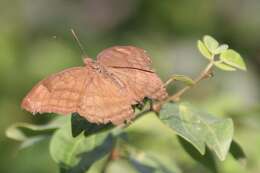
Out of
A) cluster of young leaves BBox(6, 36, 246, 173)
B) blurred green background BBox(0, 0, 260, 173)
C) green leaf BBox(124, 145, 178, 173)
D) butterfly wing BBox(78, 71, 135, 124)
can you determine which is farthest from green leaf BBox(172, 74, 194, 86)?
blurred green background BBox(0, 0, 260, 173)

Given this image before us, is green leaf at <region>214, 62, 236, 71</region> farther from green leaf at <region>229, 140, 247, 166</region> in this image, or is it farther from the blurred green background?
the blurred green background

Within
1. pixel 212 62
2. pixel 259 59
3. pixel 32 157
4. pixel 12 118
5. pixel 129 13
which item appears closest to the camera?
pixel 212 62

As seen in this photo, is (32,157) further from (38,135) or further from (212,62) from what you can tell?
(212,62)

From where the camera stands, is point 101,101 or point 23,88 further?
point 23,88

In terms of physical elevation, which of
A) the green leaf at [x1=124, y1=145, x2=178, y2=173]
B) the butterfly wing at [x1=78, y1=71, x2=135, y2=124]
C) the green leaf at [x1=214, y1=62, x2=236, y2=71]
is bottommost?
the green leaf at [x1=124, y1=145, x2=178, y2=173]

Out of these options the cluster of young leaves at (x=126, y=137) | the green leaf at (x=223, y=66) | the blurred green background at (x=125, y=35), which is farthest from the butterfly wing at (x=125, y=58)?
the blurred green background at (x=125, y=35)

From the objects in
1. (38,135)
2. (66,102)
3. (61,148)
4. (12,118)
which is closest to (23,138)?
(38,135)
